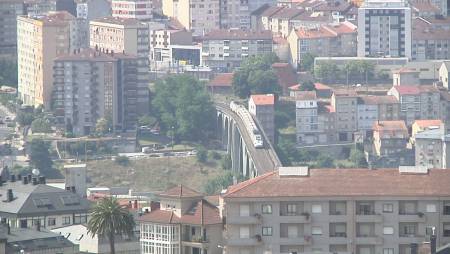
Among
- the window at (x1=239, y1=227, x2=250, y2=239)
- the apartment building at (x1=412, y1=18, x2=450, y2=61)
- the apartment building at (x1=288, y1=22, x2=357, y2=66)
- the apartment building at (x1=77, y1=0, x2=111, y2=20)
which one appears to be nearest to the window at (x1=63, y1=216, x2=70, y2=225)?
the window at (x1=239, y1=227, x2=250, y2=239)

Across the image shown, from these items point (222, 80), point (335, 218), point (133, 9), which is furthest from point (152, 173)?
point (335, 218)

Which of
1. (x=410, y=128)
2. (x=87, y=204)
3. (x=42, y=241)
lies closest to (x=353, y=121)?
(x=410, y=128)

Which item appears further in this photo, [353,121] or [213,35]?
[213,35]

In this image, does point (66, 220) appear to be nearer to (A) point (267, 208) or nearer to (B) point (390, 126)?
(A) point (267, 208)

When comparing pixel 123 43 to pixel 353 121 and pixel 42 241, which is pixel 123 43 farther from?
pixel 42 241

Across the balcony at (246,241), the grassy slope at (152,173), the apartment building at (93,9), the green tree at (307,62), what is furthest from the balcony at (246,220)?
the apartment building at (93,9)

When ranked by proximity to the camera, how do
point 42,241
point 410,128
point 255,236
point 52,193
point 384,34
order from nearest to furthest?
point 255,236
point 42,241
point 52,193
point 410,128
point 384,34

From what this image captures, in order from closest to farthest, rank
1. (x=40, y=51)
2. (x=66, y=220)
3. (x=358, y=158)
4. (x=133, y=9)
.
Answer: (x=66, y=220)
(x=358, y=158)
(x=40, y=51)
(x=133, y=9)
